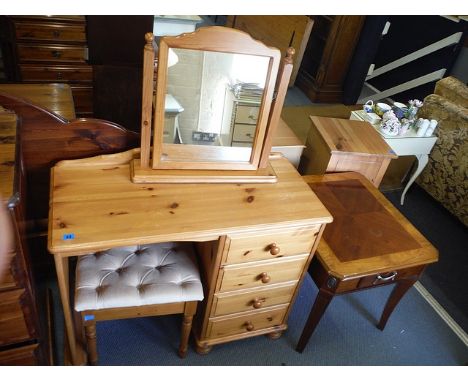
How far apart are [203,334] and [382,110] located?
1.74 m

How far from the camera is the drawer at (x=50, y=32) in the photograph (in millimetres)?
2387

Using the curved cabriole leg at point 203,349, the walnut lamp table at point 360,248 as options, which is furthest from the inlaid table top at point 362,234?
the curved cabriole leg at point 203,349

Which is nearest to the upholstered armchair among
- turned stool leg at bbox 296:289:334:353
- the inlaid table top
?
the inlaid table top

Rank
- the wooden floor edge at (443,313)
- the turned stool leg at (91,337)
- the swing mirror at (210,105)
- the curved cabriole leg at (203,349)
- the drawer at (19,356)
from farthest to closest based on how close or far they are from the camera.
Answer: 1. the wooden floor edge at (443,313)
2. the curved cabriole leg at (203,349)
3. the turned stool leg at (91,337)
4. the drawer at (19,356)
5. the swing mirror at (210,105)

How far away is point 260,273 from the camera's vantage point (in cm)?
142

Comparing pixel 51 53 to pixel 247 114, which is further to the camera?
pixel 51 53

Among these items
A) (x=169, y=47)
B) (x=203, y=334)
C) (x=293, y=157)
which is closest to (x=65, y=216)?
(x=169, y=47)

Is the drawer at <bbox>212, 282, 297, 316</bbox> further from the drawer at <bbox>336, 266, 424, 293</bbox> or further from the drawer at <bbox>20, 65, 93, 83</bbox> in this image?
the drawer at <bbox>20, 65, 93, 83</bbox>

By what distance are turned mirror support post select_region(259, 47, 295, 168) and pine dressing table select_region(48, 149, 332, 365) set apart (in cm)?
14

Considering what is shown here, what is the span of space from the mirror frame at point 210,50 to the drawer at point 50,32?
1.66 meters

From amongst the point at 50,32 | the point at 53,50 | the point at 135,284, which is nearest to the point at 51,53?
the point at 53,50

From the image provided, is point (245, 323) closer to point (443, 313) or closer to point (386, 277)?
point (386, 277)

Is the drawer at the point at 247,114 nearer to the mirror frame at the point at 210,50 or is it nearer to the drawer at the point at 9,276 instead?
the mirror frame at the point at 210,50

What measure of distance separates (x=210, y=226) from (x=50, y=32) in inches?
77.2
